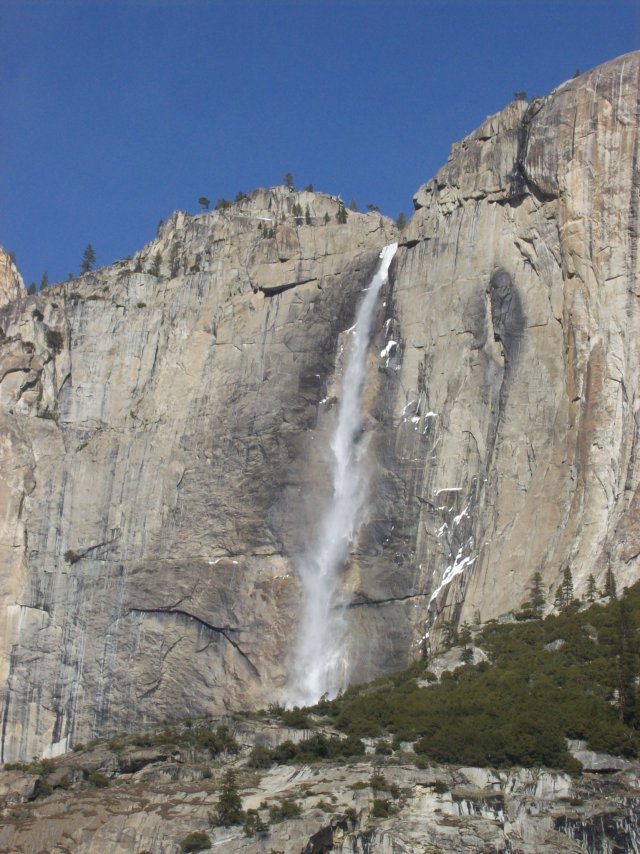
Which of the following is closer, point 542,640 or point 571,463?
point 542,640

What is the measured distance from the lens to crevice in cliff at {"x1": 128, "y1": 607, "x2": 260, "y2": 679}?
83.2m

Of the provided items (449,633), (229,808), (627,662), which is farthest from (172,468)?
(627,662)

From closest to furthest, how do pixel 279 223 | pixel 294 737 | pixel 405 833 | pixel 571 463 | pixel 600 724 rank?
pixel 405 833
pixel 600 724
pixel 294 737
pixel 571 463
pixel 279 223

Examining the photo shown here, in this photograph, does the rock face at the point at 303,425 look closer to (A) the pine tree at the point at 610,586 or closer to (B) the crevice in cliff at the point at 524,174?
(B) the crevice in cliff at the point at 524,174

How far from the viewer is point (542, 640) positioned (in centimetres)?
7062

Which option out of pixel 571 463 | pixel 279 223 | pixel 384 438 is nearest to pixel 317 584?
pixel 384 438

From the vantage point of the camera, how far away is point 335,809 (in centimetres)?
6081

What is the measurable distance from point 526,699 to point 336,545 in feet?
65.9

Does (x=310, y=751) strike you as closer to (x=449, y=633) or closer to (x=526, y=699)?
(x=526, y=699)

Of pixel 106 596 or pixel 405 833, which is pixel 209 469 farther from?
pixel 405 833

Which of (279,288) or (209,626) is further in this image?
(279,288)

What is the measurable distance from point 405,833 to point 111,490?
35.3 metres

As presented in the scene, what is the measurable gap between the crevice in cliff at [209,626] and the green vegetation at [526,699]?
935 cm

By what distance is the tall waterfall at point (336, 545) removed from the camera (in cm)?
8238
